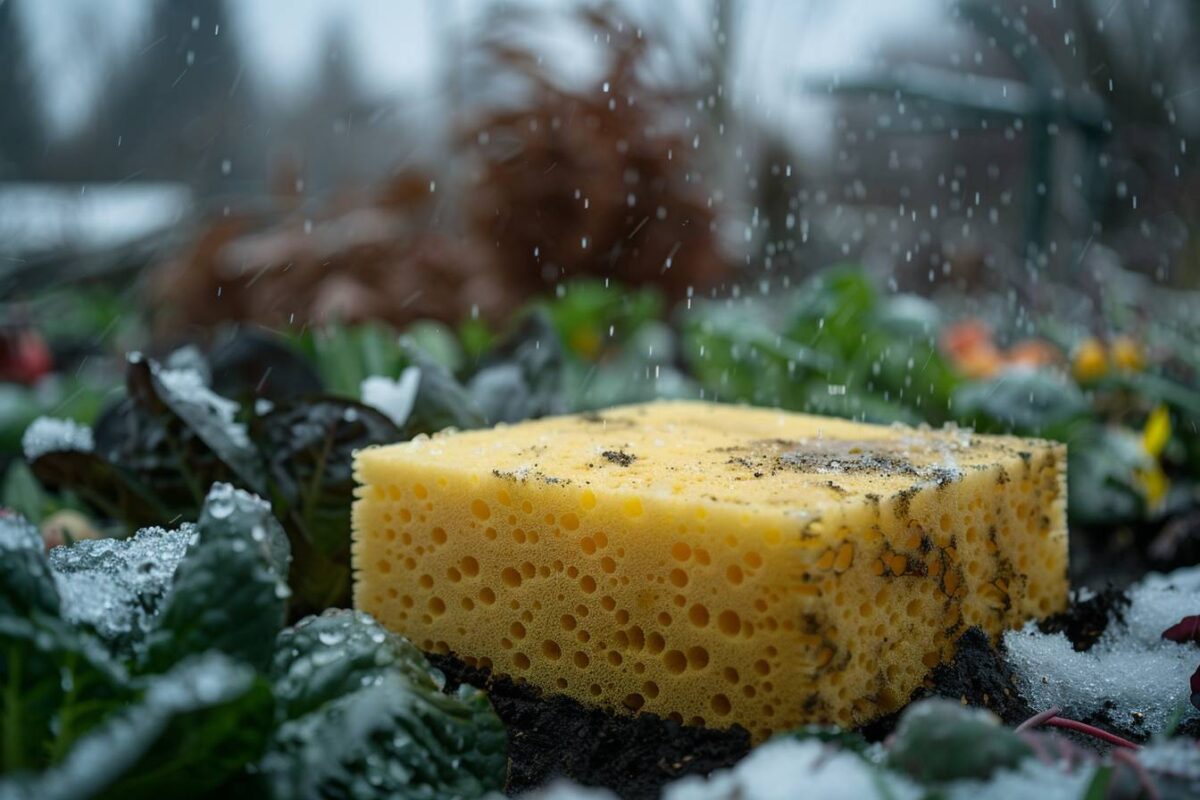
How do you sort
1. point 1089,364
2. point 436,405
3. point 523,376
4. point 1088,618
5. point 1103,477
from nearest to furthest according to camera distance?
point 1088,618, point 436,405, point 523,376, point 1103,477, point 1089,364

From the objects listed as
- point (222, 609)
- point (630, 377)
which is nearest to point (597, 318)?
point (630, 377)

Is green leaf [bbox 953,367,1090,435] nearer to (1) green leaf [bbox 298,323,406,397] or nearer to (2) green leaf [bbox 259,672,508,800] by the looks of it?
(1) green leaf [bbox 298,323,406,397]

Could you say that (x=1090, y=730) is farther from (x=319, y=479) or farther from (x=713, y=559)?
(x=319, y=479)

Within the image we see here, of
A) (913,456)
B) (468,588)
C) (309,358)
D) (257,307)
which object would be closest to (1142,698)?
(913,456)

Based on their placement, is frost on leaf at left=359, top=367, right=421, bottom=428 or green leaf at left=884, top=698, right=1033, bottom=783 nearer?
green leaf at left=884, top=698, right=1033, bottom=783

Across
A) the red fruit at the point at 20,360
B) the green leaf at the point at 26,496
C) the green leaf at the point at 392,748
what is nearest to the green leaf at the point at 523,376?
the green leaf at the point at 26,496

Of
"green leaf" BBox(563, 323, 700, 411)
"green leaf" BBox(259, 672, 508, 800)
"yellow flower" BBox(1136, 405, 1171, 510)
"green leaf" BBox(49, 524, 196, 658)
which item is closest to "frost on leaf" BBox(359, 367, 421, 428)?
"green leaf" BBox(563, 323, 700, 411)
